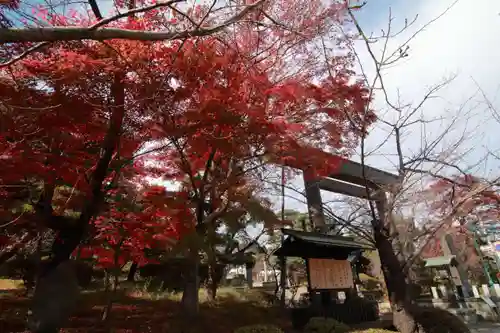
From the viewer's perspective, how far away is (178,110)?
8.27 metres

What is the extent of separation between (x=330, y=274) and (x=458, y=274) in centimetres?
1287

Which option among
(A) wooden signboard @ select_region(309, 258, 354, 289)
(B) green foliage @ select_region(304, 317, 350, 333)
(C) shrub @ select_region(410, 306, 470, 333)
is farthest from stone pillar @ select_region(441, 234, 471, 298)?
(B) green foliage @ select_region(304, 317, 350, 333)

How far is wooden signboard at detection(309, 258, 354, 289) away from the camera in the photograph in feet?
36.8

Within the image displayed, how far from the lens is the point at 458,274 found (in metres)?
19.6

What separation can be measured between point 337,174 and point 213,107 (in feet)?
23.8

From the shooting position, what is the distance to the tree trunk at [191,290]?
930 cm

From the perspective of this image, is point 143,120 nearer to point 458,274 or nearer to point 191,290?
point 191,290

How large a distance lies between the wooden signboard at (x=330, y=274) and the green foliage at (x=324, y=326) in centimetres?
110

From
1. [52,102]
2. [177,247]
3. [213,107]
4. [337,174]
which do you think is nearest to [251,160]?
[213,107]

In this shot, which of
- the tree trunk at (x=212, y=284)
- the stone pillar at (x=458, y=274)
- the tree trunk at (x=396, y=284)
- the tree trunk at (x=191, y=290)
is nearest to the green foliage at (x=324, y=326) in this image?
the tree trunk at (x=396, y=284)

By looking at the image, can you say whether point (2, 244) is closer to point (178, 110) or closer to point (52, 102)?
point (52, 102)

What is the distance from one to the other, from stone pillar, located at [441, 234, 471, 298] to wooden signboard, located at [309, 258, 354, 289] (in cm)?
1123

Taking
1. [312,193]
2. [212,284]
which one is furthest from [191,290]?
[312,193]

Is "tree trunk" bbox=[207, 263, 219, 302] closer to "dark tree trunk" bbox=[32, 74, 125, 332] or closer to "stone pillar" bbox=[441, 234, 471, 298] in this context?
"dark tree trunk" bbox=[32, 74, 125, 332]
